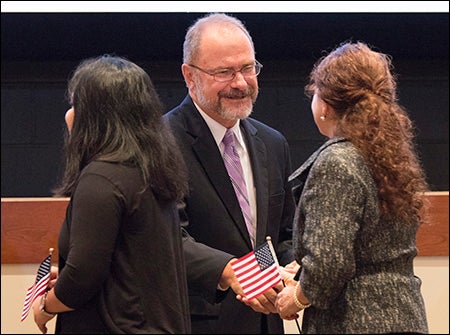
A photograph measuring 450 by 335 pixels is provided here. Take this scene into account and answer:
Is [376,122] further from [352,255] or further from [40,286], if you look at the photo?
[40,286]

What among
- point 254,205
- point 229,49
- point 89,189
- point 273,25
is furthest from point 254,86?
point 273,25

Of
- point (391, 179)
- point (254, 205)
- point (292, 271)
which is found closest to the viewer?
point (391, 179)

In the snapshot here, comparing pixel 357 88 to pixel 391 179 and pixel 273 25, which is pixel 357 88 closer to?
pixel 391 179

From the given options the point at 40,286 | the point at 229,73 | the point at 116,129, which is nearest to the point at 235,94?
the point at 229,73

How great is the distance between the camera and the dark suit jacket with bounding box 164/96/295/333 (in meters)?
2.52

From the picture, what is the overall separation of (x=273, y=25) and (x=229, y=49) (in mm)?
1253

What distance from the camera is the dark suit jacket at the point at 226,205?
99.2 inches

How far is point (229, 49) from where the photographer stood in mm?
2635

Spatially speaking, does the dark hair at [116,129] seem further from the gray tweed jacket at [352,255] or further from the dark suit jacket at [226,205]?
the dark suit jacket at [226,205]

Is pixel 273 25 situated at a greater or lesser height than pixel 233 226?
greater

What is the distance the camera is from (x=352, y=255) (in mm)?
1917

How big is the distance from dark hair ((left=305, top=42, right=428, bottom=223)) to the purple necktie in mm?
586

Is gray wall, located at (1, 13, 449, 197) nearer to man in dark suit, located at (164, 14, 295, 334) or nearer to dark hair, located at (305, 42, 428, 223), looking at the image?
man in dark suit, located at (164, 14, 295, 334)

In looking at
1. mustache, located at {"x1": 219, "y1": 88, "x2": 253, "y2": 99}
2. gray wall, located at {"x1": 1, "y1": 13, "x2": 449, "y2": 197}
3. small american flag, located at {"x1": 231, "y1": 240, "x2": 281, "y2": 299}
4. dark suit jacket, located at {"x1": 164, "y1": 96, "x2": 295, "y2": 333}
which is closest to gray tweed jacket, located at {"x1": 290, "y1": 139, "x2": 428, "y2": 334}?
small american flag, located at {"x1": 231, "y1": 240, "x2": 281, "y2": 299}
